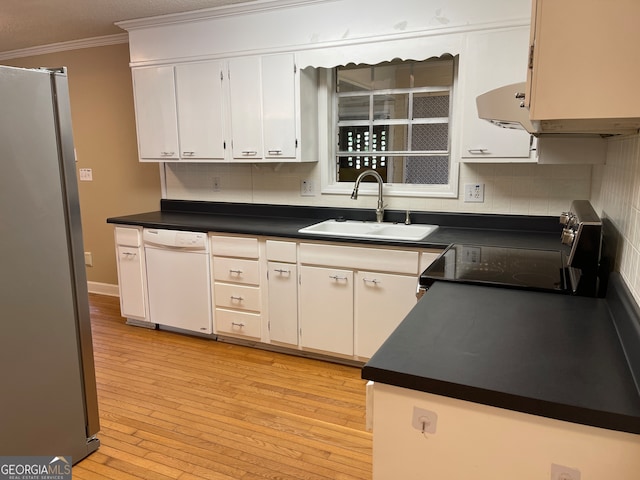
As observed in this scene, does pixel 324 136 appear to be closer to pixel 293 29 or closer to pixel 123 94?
pixel 293 29

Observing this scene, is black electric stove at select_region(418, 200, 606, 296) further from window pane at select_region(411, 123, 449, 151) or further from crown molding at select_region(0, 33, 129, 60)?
crown molding at select_region(0, 33, 129, 60)

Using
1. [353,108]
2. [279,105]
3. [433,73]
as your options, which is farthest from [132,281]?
[433,73]

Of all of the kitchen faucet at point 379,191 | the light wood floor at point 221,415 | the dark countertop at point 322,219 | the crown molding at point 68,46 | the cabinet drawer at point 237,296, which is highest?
the crown molding at point 68,46

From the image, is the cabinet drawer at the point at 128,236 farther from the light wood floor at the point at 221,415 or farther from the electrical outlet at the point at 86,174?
the electrical outlet at the point at 86,174

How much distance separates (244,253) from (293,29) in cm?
151

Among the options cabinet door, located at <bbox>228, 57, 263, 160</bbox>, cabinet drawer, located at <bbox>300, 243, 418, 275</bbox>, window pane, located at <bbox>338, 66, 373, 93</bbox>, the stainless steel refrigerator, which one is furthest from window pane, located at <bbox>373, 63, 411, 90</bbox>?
the stainless steel refrigerator

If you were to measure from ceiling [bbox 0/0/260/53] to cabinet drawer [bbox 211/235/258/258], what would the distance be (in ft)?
5.18

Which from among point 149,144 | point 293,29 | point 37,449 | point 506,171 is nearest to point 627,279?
point 506,171

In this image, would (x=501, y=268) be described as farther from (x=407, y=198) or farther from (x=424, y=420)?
(x=407, y=198)

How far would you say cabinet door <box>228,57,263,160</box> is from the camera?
3.26m

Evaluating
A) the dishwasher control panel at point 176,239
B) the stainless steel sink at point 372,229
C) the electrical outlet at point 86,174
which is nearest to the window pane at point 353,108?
the stainless steel sink at point 372,229

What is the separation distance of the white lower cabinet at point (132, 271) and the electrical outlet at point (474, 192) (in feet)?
7.77

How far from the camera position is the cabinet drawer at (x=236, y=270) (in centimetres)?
321

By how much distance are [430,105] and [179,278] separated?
215 centimetres
